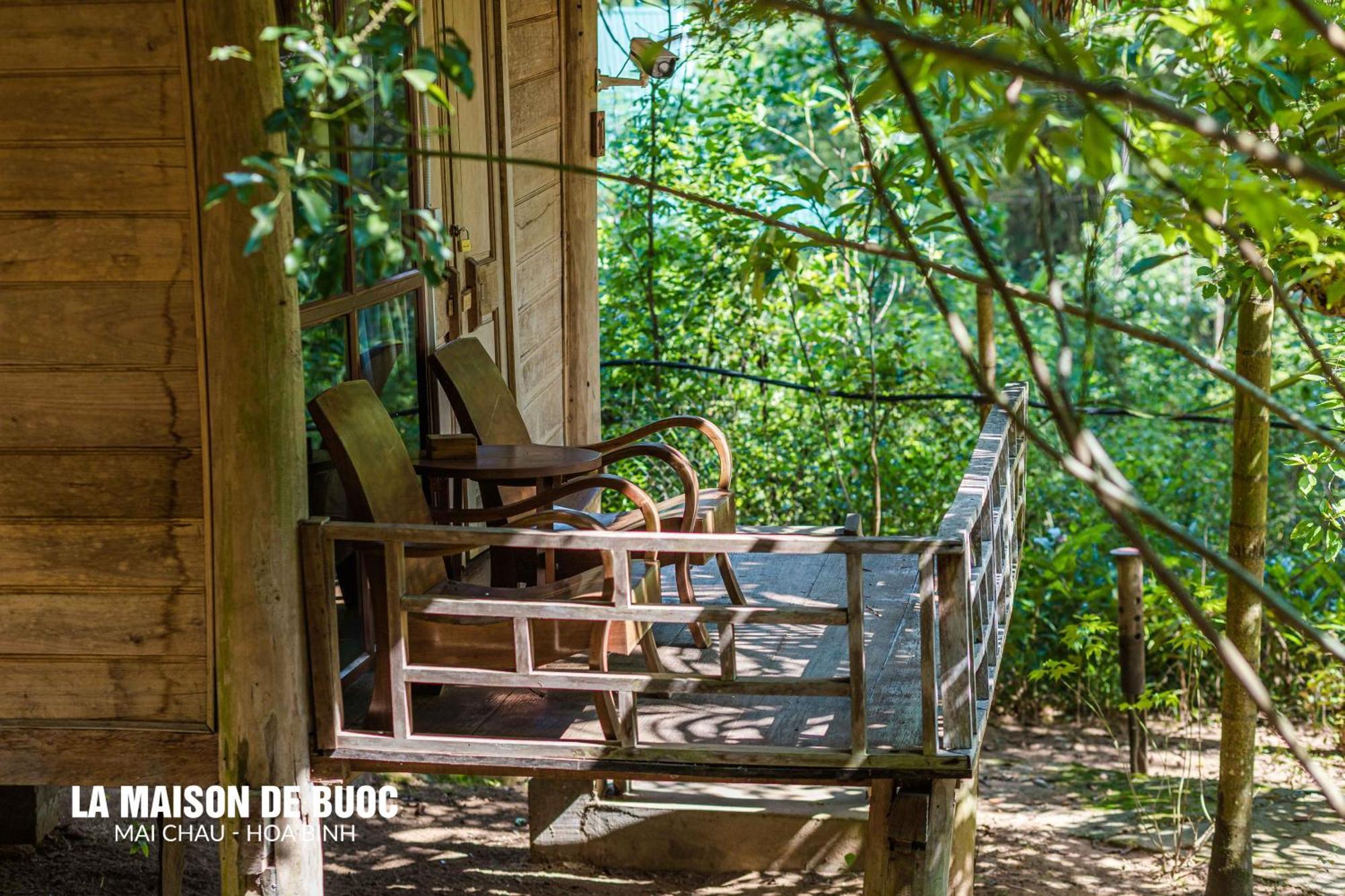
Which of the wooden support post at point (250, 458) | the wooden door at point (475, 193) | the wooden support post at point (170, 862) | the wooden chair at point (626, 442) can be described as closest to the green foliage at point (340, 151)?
the wooden support post at point (250, 458)

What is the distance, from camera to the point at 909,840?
3410 mm

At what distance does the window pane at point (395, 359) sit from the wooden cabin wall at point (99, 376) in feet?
3.04

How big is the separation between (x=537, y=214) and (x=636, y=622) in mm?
2647

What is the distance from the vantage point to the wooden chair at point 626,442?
4301 millimetres

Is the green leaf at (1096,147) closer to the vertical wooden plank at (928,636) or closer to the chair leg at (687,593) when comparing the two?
the vertical wooden plank at (928,636)

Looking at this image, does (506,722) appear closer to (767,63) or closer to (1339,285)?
(1339,285)

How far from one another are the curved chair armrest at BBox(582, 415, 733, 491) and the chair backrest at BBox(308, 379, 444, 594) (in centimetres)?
88

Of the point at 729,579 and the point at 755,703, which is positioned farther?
the point at 729,579

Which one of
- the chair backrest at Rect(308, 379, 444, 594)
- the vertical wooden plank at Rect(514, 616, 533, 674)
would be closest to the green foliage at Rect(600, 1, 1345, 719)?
the chair backrest at Rect(308, 379, 444, 594)

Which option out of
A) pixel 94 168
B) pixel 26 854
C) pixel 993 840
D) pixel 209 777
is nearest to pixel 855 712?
pixel 209 777

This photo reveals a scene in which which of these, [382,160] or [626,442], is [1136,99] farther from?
[626,442]

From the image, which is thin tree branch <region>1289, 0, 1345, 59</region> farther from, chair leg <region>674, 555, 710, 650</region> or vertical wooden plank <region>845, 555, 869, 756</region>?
chair leg <region>674, 555, 710, 650</region>

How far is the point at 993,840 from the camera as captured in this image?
5969 millimetres

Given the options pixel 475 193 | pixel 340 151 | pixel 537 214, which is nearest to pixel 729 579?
pixel 475 193
